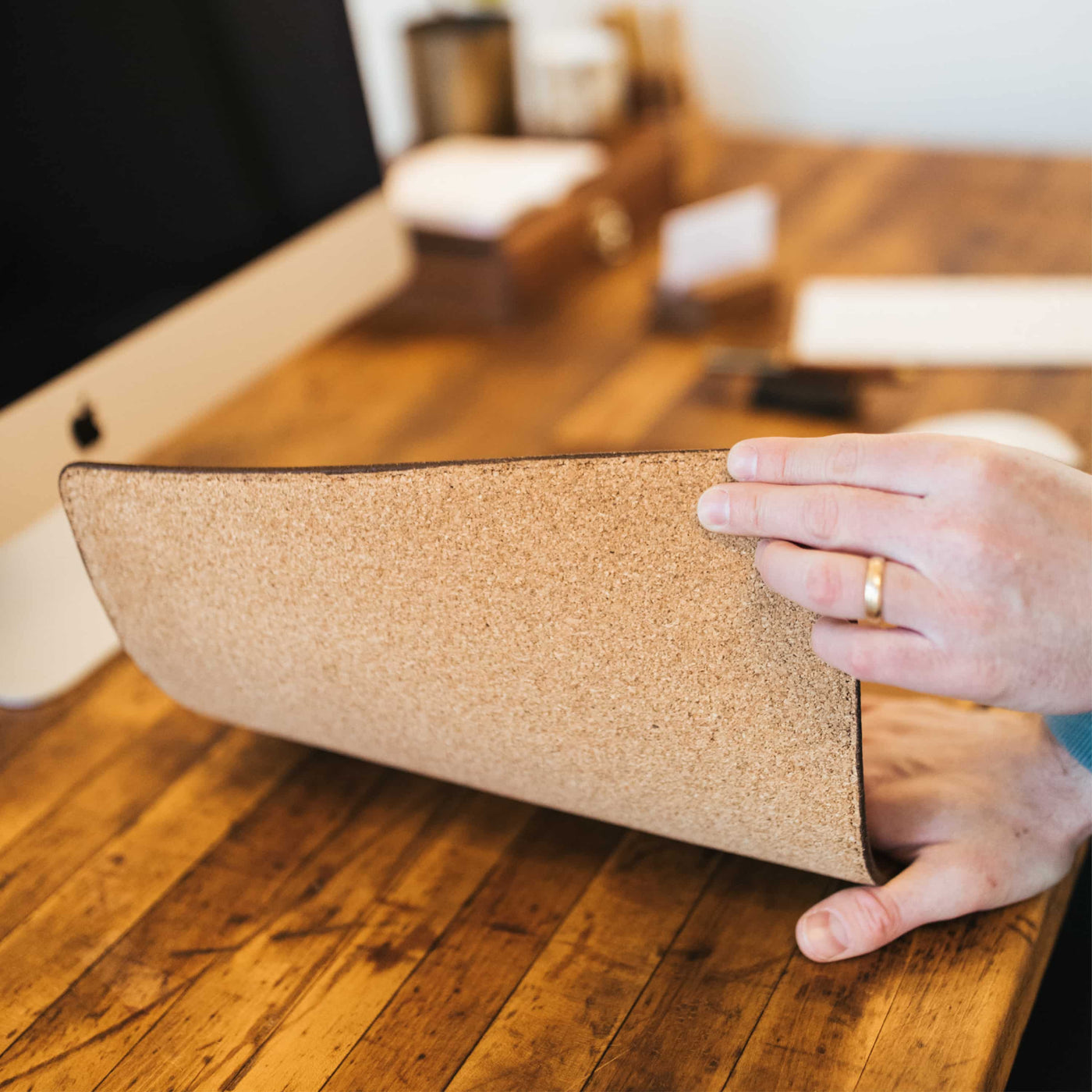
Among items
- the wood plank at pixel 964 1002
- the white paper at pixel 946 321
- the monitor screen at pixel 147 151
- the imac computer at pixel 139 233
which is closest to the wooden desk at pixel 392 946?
the wood plank at pixel 964 1002

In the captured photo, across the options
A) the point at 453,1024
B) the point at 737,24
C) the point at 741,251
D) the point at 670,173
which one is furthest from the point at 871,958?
the point at 737,24

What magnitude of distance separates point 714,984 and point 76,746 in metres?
0.43

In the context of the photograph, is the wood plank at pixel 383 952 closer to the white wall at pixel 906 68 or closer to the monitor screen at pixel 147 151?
the monitor screen at pixel 147 151

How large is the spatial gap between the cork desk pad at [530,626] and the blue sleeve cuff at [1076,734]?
→ 0.42ft

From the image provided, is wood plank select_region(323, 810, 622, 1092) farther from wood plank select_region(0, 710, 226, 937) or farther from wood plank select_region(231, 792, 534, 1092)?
wood plank select_region(0, 710, 226, 937)

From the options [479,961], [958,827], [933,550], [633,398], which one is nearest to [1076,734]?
[958,827]

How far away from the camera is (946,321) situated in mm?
1092

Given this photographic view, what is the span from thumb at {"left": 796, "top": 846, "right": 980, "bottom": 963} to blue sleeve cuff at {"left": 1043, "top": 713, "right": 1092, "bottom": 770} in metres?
0.09

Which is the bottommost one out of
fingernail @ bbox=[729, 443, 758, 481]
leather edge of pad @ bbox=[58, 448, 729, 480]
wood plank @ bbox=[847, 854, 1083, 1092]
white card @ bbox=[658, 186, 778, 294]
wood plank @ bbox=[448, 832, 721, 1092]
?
wood plank @ bbox=[847, 854, 1083, 1092]

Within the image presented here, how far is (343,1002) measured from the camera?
51 centimetres

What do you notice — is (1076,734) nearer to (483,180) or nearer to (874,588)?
(874,588)

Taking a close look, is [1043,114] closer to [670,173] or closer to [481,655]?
[670,173]

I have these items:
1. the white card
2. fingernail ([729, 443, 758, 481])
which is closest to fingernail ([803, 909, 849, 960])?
fingernail ([729, 443, 758, 481])

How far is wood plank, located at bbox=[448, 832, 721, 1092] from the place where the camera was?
476 mm
